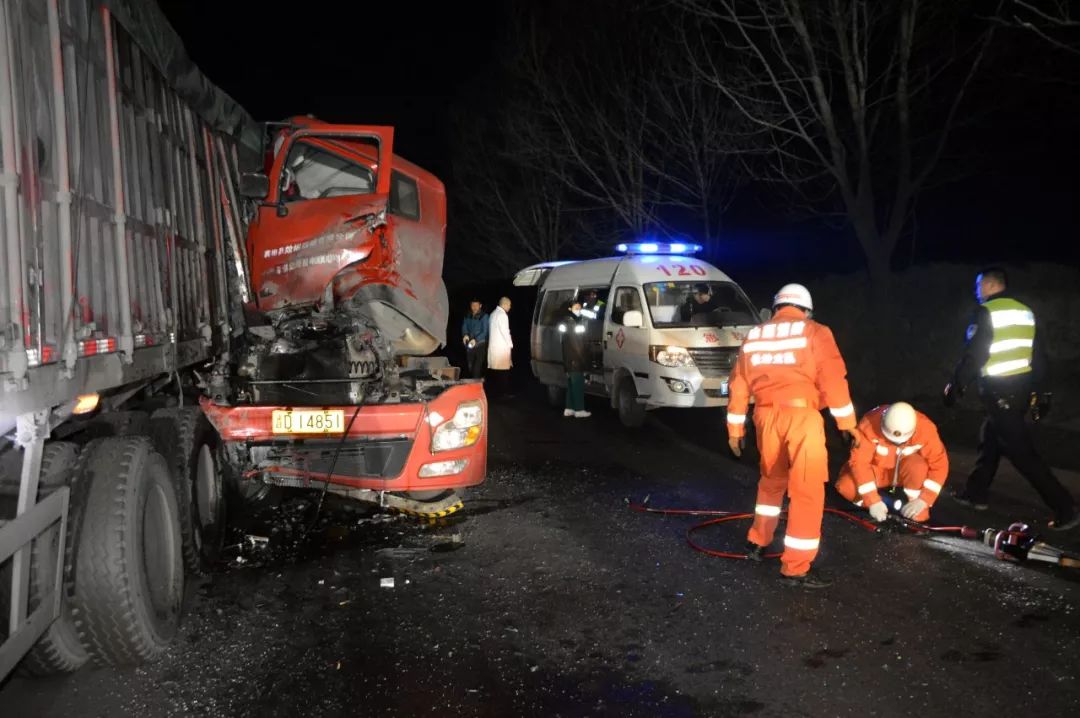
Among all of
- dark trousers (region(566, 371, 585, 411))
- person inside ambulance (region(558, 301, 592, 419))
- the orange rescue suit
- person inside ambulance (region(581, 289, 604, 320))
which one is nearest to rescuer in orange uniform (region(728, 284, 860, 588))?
the orange rescue suit

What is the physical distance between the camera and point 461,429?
6059 millimetres

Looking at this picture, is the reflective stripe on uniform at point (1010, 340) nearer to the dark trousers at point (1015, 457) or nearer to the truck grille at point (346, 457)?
the dark trousers at point (1015, 457)

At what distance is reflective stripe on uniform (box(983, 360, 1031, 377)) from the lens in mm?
6219

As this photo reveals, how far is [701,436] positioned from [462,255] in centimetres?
2292

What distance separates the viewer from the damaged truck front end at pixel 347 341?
588 cm

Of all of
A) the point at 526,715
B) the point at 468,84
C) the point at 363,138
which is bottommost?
the point at 526,715

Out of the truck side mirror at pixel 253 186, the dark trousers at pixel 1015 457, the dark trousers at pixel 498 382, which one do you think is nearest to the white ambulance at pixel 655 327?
the dark trousers at pixel 498 382

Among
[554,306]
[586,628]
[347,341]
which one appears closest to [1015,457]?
[586,628]

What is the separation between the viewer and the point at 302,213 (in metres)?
6.94

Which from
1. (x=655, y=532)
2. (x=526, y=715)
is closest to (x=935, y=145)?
(x=655, y=532)

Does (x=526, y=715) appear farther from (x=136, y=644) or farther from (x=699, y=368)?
(x=699, y=368)

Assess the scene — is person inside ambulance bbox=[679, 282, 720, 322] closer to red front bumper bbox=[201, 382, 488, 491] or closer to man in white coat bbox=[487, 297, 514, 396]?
man in white coat bbox=[487, 297, 514, 396]

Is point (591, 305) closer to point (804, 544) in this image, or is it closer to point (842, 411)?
point (842, 411)

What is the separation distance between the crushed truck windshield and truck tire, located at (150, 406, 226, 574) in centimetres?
243
